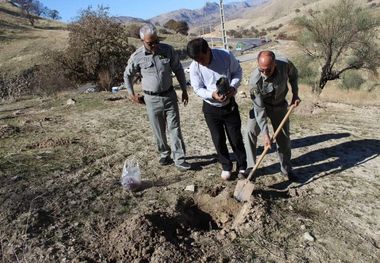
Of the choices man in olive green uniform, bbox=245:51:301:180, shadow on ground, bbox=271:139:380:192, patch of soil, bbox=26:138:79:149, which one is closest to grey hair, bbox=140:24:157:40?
man in olive green uniform, bbox=245:51:301:180

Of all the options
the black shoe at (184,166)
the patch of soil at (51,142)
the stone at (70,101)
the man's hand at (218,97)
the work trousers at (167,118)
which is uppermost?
the man's hand at (218,97)

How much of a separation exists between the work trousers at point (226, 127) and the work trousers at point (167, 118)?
1.60 ft

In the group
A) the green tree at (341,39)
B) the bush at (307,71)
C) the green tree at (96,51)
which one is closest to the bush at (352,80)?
the green tree at (341,39)

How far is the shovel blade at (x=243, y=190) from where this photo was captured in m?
4.48

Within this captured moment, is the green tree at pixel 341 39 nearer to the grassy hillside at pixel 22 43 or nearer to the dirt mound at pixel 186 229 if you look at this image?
the grassy hillside at pixel 22 43

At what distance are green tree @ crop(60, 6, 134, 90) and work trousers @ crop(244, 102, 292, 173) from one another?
14445 mm

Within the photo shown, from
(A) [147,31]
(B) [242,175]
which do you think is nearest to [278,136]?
(B) [242,175]

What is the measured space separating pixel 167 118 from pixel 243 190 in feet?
4.57

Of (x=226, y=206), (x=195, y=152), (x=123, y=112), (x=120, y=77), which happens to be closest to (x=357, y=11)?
(x=120, y=77)

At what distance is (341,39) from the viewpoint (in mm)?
23078

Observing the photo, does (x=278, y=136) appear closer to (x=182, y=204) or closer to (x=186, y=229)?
(x=182, y=204)

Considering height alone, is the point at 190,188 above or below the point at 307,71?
above

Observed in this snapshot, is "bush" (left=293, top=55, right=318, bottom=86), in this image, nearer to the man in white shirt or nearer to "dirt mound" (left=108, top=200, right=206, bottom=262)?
the man in white shirt

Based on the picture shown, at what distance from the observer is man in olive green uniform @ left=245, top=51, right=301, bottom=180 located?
4.47 metres
